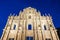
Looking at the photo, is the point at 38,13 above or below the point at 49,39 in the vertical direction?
above

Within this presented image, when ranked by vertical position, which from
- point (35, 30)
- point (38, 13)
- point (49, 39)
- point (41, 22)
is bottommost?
point (49, 39)

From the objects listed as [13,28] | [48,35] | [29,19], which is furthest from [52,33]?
[13,28]

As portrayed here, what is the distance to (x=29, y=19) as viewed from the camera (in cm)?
1727

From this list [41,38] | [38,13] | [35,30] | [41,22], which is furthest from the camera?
[38,13]

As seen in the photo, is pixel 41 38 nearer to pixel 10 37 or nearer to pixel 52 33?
pixel 52 33

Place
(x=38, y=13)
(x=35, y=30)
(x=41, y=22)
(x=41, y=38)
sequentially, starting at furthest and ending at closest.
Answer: (x=38, y=13) < (x=41, y=22) < (x=35, y=30) < (x=41, y=38)

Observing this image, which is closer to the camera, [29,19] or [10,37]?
[10,37]

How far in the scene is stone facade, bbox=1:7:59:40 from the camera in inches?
595

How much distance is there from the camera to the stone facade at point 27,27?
1511 cm

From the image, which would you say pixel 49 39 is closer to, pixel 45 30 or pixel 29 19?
pixel 45 30

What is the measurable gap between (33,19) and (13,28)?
10.7ft

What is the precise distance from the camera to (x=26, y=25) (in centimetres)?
1639

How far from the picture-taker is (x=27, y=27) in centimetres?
1620

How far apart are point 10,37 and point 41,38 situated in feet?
13.1
